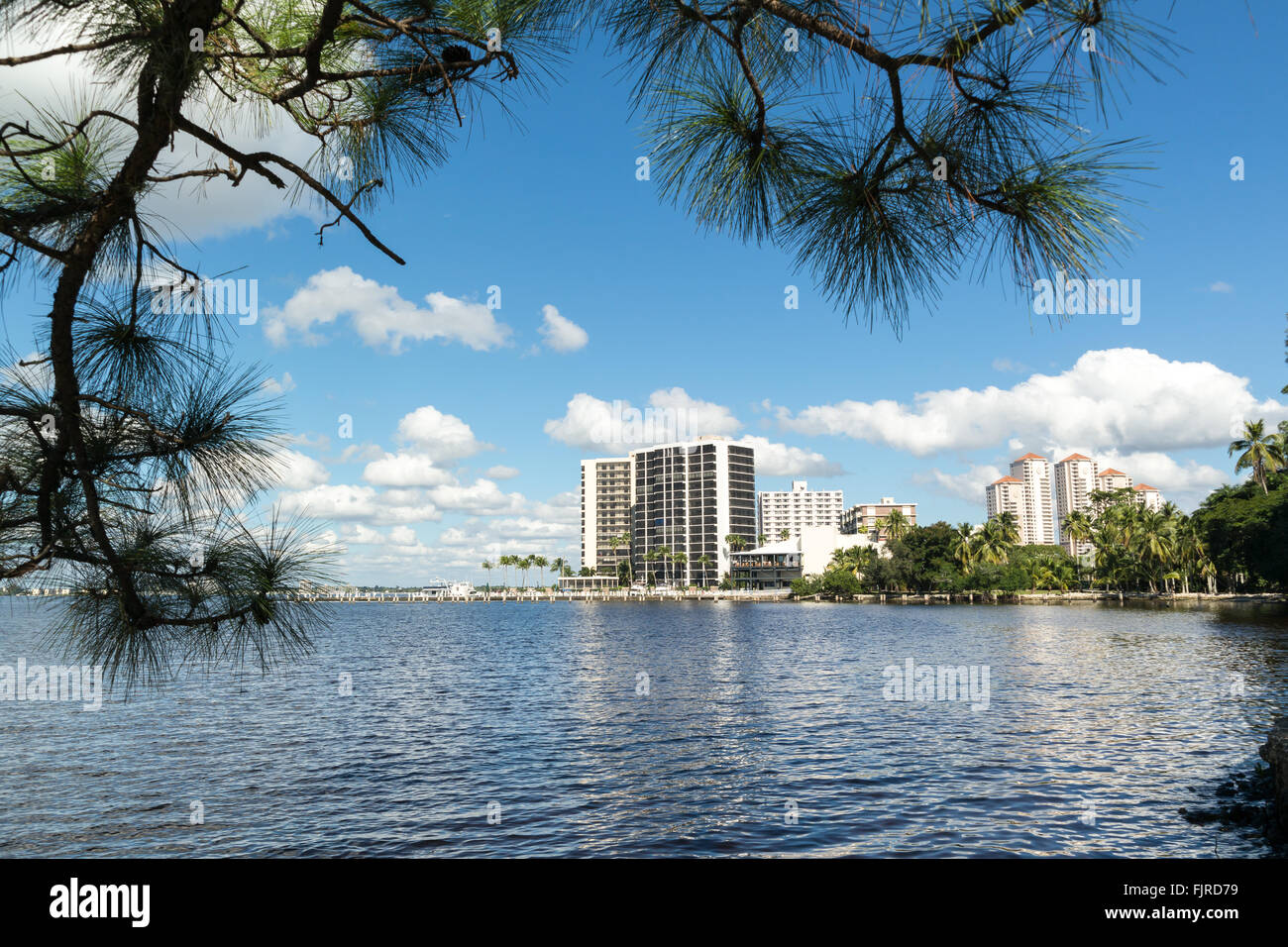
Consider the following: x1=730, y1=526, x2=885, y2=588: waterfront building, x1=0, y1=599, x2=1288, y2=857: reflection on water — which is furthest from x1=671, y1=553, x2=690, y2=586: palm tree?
x1=0, y1=599, x2=1288, y2=857: reflection on water

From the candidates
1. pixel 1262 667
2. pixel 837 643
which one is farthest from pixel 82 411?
pixel 837 643

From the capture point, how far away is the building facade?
188 m

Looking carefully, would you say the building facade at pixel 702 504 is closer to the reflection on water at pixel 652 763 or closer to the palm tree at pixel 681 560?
the palm tree at pixel 681 560

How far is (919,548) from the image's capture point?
424ft

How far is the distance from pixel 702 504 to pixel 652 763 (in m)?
172

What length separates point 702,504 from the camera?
190 meters

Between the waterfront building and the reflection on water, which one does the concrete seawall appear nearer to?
the reflection on water

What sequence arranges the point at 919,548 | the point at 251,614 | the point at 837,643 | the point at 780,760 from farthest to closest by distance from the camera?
the point at 919,548
the point at 837,643
the point at 780,760
the point at 251,614

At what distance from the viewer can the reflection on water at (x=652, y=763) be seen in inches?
493

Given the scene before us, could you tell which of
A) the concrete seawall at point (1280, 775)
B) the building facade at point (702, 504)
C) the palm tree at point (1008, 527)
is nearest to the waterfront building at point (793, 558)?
the building facade at point (702, 504)

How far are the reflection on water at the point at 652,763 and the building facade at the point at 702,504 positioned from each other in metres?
152

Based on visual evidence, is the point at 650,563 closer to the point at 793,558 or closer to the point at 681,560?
the point at 681,560
